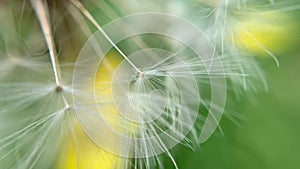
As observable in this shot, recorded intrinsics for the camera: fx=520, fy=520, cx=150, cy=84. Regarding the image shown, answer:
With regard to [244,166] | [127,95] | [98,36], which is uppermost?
[98,36]

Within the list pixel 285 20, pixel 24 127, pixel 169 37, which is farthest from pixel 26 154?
pixel 285 20

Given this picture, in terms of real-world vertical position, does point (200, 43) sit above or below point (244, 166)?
above

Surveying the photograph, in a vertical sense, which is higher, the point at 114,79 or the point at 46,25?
the point at 46,25

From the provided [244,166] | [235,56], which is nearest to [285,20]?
[235,56]

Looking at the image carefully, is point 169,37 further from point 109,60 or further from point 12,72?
point 12,72

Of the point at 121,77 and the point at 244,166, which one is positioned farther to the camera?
the point at 244,166

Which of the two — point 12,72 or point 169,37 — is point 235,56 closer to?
point 169,37
